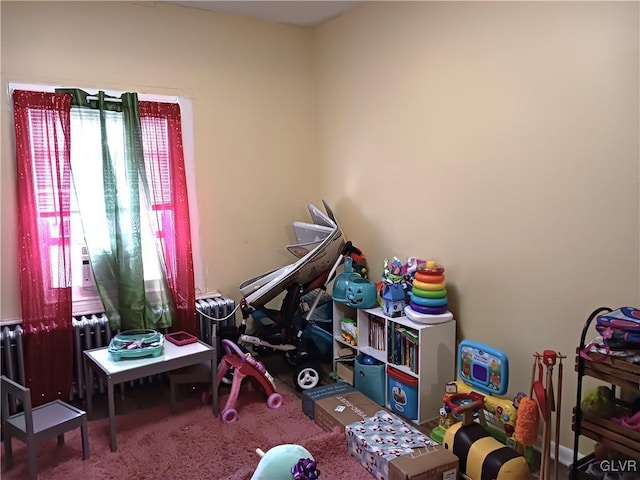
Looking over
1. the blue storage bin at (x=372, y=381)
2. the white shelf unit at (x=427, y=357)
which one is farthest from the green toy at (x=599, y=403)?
the blue storage bin at (x=372, y=381)

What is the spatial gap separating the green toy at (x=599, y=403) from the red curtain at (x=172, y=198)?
2465 mm

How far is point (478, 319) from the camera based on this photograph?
2994 millimetres

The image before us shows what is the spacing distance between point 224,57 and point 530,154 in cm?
230

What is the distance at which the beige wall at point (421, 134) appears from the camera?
2369 mm

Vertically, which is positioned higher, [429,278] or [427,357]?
[429,278]

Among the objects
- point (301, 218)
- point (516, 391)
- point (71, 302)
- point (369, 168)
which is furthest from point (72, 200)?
point (516, 391)

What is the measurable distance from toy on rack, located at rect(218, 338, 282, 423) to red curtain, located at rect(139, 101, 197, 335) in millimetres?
458

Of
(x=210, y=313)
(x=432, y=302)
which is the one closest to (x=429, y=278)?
(x=432, y=302)

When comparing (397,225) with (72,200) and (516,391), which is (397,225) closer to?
(516,391)

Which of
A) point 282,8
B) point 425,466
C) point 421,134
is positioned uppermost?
point 282,8

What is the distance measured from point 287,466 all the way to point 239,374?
110cm

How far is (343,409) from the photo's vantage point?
116 inches

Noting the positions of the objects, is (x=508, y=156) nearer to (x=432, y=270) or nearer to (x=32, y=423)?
(x=432, y=270)

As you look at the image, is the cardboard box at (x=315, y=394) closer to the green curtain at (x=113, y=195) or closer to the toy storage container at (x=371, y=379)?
the toy storage container at (x=371, y=379)
